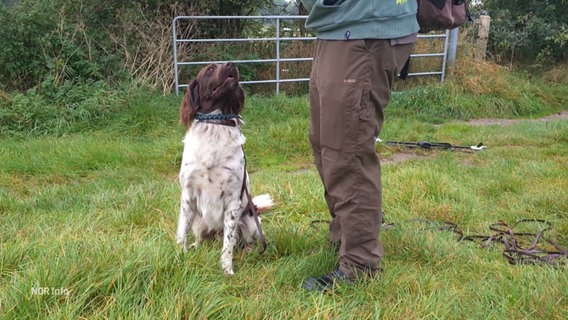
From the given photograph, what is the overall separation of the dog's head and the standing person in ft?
2.02

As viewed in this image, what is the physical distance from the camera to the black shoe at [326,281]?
2.60 m

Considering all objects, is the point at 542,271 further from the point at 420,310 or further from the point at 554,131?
the point at 554,131

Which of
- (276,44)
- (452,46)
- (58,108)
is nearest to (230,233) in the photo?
(58,108)

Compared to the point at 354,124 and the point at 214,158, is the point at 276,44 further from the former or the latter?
the point at 354,124

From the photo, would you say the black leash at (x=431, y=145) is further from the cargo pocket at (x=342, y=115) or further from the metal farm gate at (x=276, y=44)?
the cargo pocket at (x=342, y=115)

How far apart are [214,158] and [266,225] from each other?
0.80 meters

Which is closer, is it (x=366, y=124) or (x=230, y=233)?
(x=366, y=124)

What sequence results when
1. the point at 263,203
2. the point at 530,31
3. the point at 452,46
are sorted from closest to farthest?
the point at 263,203 < the point at 452,46 < the point at 530,31

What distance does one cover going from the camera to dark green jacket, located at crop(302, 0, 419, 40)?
2.39 metres

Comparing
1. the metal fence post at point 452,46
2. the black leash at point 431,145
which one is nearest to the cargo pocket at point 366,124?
the black leash at point 431,145

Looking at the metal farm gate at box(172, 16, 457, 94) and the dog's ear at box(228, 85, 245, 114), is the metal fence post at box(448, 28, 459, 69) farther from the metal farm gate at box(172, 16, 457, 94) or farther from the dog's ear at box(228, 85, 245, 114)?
the dog's ear at box(228, 85, 245, 114)

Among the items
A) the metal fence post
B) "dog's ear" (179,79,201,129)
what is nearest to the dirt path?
the metal fence post

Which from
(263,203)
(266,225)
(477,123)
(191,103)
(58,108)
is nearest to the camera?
(191,103)

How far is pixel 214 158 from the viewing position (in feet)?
10.2
